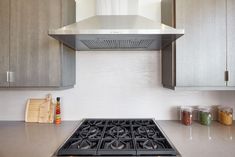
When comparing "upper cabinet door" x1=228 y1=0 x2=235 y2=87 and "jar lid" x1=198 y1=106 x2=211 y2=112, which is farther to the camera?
"jar lid" x1=198 y1=106 x2=211 y2=112

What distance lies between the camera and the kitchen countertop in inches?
41.6

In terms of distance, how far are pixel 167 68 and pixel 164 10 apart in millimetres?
544

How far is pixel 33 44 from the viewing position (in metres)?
1.38

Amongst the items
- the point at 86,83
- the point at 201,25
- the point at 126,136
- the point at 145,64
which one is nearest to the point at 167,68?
the point at 145,64

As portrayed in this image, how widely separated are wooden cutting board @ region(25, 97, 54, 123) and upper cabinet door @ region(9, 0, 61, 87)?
39 cm

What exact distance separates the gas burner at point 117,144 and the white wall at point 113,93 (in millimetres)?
556

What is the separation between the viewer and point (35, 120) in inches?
66.8

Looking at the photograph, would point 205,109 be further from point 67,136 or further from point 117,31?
point 67,136

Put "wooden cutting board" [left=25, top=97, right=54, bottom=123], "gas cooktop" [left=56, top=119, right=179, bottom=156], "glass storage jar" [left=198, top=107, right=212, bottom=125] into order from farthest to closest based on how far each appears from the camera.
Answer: "wooden cutting board" [left=25, top=97, right=54, bottom=123]
"glass storage jar" [left=198, top=107, right=212, bottom=125]
"gas cooktop" [left=56, top=119, right=179, bottom=156]

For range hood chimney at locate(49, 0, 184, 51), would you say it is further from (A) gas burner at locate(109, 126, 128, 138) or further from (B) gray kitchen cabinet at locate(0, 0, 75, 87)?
(A) gas burner at locate(109, 126, 128, 138)

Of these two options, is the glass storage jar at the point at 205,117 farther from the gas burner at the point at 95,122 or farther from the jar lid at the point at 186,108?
the gas burner at the point at 95,122

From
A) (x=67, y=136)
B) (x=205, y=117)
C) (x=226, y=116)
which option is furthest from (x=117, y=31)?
(x=226, y=116)

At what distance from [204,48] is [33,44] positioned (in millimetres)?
1350

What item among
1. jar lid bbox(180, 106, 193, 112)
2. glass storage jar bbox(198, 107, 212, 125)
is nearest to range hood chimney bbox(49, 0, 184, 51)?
jar lid bbox(180, 106, 193, 112)
